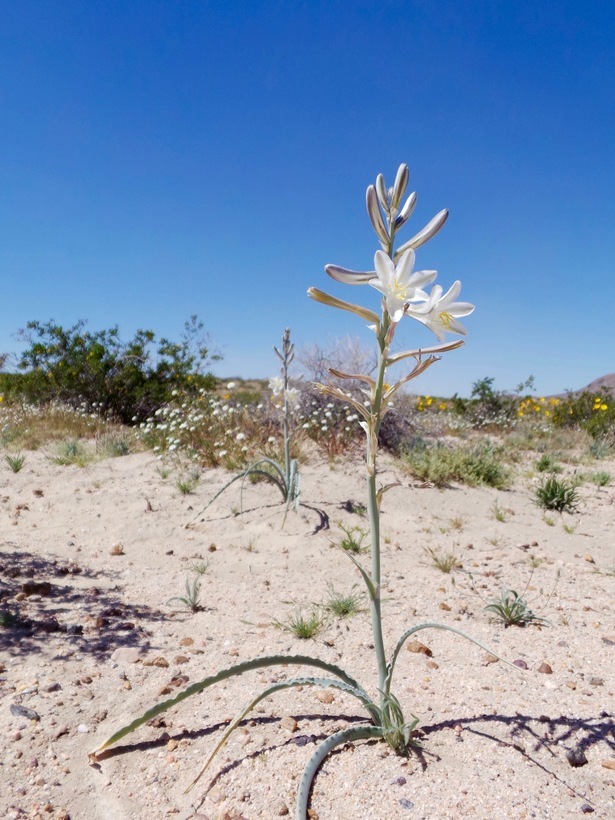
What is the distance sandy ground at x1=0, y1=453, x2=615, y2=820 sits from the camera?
71.1 inches

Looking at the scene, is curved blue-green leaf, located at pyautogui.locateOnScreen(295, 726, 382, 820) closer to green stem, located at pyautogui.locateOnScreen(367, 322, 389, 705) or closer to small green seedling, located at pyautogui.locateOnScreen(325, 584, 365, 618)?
green stem, located at pyautogui.locateOnScreen(367, 322, 389, 705)

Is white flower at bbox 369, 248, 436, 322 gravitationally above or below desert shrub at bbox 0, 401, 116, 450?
above

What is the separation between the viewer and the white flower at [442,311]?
5.58ft

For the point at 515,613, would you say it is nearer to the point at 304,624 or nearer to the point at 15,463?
the point at 304,624

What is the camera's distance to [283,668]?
2604 millimetres

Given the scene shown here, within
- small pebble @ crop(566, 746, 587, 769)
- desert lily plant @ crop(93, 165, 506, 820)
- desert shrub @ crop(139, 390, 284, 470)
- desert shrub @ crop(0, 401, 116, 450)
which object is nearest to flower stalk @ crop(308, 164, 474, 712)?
desert lily plant @ crop(93, 165, 506, 820)

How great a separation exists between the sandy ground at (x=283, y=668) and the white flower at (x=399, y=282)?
1055mm

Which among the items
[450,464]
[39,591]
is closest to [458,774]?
[39,591]

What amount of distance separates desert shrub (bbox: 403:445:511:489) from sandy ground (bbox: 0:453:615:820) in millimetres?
834

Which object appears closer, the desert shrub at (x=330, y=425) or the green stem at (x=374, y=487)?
the green stem at (x=374, y=487)

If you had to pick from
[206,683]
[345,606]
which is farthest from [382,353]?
[345,606]

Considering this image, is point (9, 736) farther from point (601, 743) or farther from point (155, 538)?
point (155, 538)

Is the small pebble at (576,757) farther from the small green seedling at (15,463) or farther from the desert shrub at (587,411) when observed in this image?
the desert shrub at (587,411)

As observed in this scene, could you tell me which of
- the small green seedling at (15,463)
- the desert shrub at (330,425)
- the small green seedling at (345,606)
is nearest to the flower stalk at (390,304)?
the small green seedling at (345,606)
